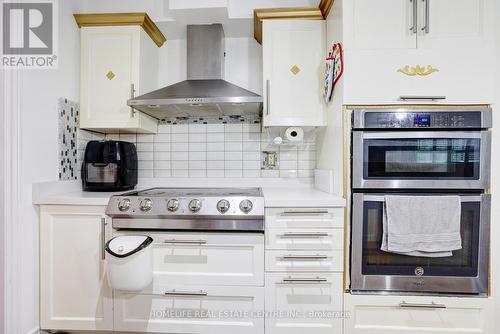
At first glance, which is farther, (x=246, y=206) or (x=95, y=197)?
(x=95, y=197)

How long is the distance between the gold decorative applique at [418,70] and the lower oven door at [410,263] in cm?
71

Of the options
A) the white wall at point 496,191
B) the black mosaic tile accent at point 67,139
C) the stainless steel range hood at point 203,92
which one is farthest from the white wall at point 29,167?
the white wall at point 496,191

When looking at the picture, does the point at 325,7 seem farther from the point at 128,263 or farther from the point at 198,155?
the point at 128,263

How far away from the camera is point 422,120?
4.58ft

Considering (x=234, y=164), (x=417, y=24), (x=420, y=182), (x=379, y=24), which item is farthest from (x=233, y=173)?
(x=417, y=24)

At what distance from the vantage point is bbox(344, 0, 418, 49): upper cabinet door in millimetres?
1424

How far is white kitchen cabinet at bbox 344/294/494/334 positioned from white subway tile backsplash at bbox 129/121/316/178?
1004 millimetres

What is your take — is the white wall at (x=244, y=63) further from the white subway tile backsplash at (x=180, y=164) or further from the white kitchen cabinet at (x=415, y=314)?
the white kitchen cabinet at (x=415, y=314)

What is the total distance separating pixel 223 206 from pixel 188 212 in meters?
0.20

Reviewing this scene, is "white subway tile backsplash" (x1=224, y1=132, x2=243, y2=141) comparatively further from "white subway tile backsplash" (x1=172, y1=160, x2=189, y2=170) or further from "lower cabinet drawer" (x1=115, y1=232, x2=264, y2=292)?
"lower cabinet drawer" (x1=115, y1=232, x2=264, y2=292)

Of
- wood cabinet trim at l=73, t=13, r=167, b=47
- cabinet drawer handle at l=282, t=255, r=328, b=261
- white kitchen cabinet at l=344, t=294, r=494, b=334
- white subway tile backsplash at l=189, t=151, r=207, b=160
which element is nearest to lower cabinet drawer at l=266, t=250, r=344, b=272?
cabinet drawer handle at l=282, t=255, r=328, b=261

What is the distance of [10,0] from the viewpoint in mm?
1433

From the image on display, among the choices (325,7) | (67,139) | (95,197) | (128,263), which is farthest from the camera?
(67,139)

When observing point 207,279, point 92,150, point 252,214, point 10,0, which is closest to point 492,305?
point 252,214
